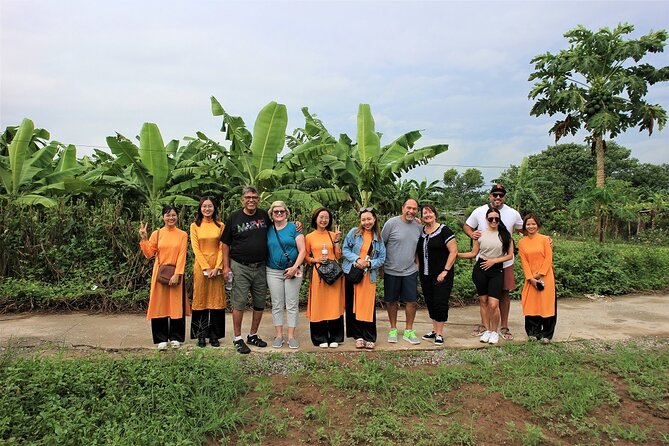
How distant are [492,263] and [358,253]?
1403 mm

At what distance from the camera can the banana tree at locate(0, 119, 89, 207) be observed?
863 cm

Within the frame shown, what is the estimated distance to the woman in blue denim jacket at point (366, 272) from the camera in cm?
462

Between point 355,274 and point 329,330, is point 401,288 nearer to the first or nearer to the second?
point 355,274

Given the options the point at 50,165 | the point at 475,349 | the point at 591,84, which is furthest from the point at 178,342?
the point at 591,84

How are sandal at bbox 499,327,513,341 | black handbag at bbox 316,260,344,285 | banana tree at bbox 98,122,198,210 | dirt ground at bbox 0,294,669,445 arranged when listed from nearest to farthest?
dirt ground at bbox 0,294,669,445, black handbag at bbox 316,260,344,285, sandal at bbox 499,327,513,341, banana tree at bbox 98,122,198,210

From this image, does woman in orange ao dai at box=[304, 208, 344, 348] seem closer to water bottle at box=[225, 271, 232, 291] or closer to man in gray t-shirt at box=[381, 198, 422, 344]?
man in gray t-shirt at box=[381, 198, 422, 344]

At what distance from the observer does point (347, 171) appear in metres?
9.70

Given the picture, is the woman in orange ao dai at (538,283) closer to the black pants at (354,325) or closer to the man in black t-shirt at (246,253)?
the black pants at (354,325)

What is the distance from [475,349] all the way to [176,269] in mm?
3131

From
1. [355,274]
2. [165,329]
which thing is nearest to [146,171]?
[165,329]

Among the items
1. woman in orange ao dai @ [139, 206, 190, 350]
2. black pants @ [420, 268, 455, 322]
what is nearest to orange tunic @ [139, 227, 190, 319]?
woman in orange ao dai @ [139, 206, 190, 350]

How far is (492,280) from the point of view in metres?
4.77

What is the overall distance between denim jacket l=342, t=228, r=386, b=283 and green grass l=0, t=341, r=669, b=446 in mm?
899

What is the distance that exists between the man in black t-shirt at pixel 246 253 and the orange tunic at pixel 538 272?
278 centimetres
